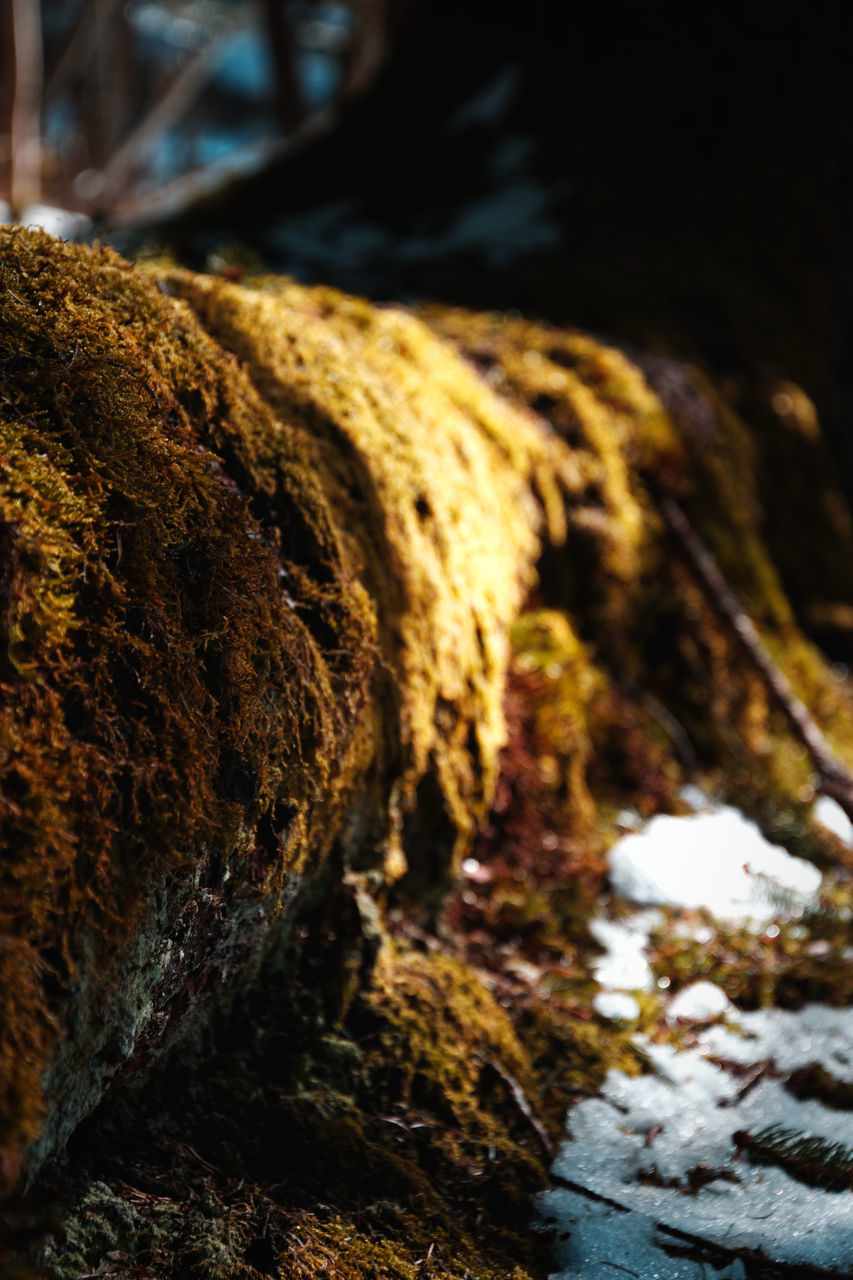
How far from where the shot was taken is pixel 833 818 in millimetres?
3686

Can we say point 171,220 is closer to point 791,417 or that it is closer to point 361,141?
point 361,141

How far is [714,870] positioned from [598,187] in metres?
5.43

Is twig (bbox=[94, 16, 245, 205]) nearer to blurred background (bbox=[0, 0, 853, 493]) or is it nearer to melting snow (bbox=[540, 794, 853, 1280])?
blurred background (bbox=[0, 0, 853, 493])

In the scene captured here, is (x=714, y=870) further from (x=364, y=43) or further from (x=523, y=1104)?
(x=364, y=43)

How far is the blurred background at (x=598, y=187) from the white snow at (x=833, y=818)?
2.78 meters

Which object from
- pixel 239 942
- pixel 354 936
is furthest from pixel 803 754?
pixel 239 942

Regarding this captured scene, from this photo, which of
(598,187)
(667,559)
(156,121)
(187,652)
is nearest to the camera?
(187,652)

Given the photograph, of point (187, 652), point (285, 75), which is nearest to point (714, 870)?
point (187, 652)

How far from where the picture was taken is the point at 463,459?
128 inches

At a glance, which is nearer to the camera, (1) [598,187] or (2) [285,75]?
(1) [598,187]

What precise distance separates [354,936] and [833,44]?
763 centimetres

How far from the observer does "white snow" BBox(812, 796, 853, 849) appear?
3.59 meters

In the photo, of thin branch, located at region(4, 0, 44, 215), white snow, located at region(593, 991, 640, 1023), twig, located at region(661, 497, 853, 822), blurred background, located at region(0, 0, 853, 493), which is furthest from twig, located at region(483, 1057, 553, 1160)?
thin branch, located at region(4, 0, 44, 215)

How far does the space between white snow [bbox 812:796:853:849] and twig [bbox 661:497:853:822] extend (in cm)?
10
